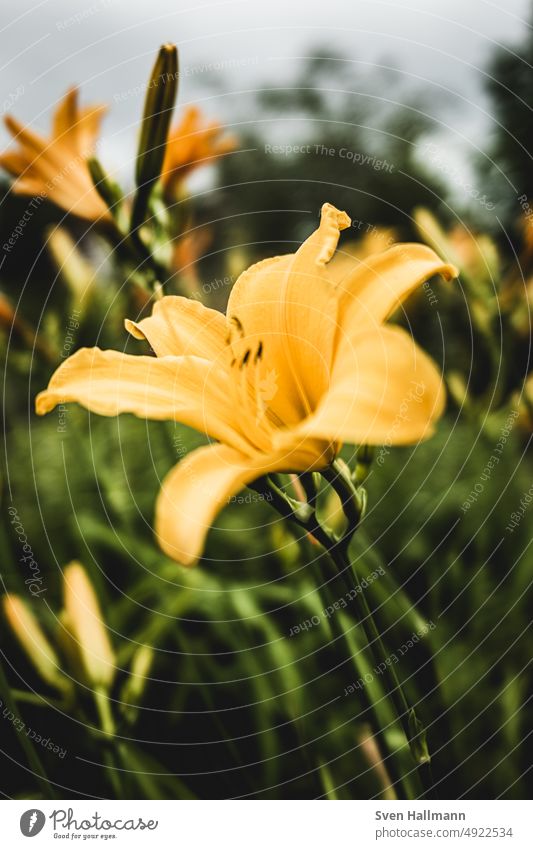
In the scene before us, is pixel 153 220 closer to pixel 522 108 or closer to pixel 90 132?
pixel 90 132

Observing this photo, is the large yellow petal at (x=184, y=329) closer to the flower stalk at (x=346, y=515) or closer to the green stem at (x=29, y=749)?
the flower stalk at (x=346, y=515)

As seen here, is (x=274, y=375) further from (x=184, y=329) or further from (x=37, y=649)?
(x=37, y=649)

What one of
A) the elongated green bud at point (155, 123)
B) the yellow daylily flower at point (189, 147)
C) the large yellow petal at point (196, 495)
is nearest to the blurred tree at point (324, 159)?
the yellow daylily flower at point (189, 147)

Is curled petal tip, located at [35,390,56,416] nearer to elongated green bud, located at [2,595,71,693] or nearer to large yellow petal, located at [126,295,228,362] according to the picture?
large yellow petal, located at [126,295,228,362]

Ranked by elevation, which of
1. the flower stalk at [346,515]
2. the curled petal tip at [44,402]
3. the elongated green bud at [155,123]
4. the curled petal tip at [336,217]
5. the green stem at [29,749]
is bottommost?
the green stem at [29,749]

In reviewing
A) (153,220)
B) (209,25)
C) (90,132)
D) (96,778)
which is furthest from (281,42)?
(96,778)
